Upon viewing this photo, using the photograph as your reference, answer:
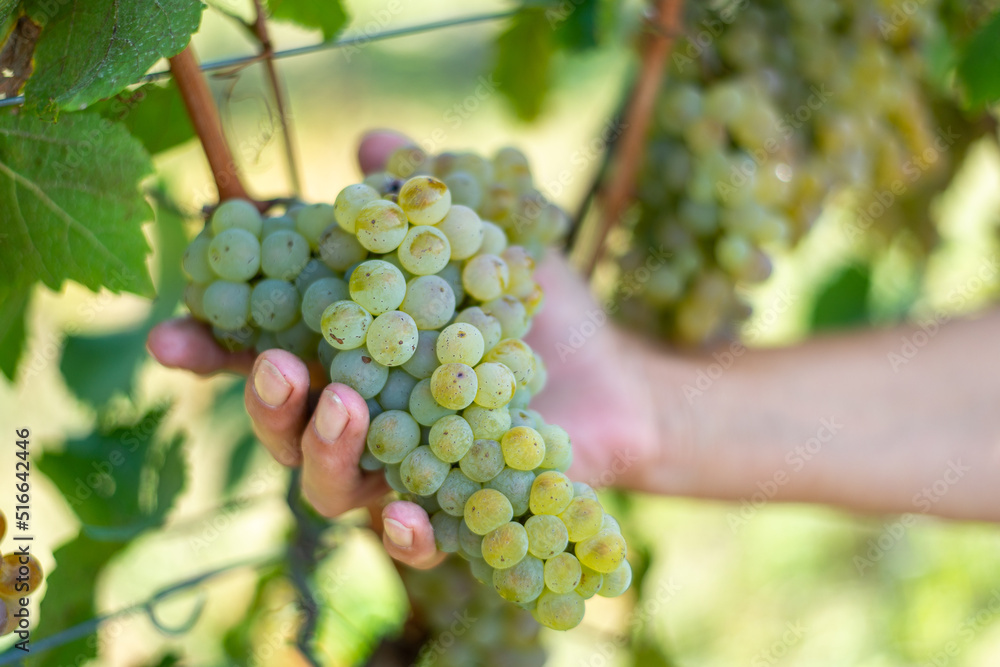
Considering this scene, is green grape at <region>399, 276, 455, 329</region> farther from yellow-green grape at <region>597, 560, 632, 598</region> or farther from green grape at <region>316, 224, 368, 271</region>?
yellow-green grape at <region>597, 560, 632, 598</region>

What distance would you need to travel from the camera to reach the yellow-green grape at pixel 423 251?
45cm

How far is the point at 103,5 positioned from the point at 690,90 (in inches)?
20.0

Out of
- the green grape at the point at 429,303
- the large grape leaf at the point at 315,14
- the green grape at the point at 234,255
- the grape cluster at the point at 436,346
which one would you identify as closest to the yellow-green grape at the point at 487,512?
the grape cluster at the point at 436,346

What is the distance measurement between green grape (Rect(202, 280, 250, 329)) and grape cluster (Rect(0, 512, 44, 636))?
0.54 ft

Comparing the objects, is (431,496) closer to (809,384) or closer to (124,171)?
(124,171)

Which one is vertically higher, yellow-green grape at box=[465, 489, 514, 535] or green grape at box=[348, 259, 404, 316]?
green grape at box=[348, 259, 404, 316]

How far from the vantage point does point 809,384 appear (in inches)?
35.9

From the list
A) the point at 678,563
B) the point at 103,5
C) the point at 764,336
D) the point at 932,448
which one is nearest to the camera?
the point at 103,5

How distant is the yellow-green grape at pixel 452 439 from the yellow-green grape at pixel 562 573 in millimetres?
76

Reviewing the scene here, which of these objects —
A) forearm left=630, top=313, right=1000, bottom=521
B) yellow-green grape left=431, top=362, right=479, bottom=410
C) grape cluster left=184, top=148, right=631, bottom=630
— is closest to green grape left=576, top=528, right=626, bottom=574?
grape cluster left=184, top=148, right=631, bottom=630

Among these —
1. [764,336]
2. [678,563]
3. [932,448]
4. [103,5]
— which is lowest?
[678,563]

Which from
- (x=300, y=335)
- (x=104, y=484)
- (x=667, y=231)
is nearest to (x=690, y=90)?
(x=667, y=231)

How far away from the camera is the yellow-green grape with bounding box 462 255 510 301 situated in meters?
0.47

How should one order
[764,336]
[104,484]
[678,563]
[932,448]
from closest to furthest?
[104,484] → [932,448] → [678,563] → [764,336]
